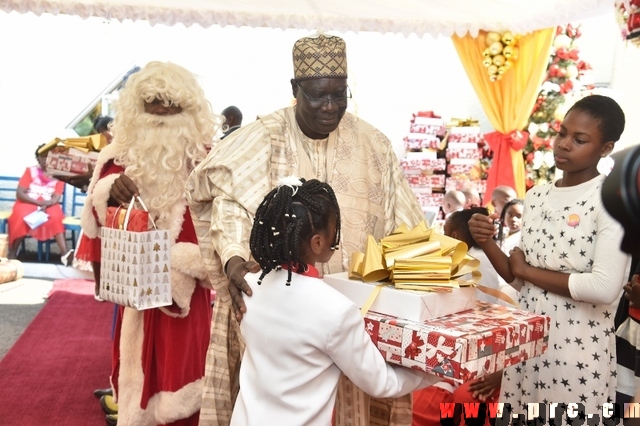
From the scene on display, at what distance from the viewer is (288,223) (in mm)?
2096

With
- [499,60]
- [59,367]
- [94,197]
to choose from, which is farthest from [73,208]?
[94,197]

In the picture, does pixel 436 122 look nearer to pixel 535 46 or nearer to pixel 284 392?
pixel 535 46

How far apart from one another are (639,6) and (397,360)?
3.41 metres

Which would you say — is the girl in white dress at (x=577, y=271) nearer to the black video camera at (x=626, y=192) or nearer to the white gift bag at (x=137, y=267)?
the white gift bag at (x=137, y=267)

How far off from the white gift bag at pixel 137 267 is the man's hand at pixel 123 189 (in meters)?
0.33

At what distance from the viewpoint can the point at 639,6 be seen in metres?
4.33

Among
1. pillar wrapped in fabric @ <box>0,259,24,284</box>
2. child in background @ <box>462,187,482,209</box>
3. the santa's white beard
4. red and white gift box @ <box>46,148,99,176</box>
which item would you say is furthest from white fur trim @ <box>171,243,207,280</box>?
pillar wrapped in fabric @ <box>0,259,24,284</box>

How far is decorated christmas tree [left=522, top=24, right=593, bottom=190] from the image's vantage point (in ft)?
28.5

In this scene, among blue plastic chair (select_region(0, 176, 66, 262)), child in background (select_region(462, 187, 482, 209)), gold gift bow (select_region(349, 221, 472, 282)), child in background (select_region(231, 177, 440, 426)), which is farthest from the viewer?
blue plastic chair (select_region(0, 176, 66, 262))

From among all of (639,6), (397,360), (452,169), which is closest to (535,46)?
(452,169)

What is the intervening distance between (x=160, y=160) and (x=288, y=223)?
209 centimetres

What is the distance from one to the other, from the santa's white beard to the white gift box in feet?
5.91

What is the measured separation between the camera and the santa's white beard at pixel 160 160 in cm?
394

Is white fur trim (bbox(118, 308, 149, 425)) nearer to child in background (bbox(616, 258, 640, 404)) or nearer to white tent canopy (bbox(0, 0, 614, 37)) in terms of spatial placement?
child in background (bbox(616, 258, 640, 404))
